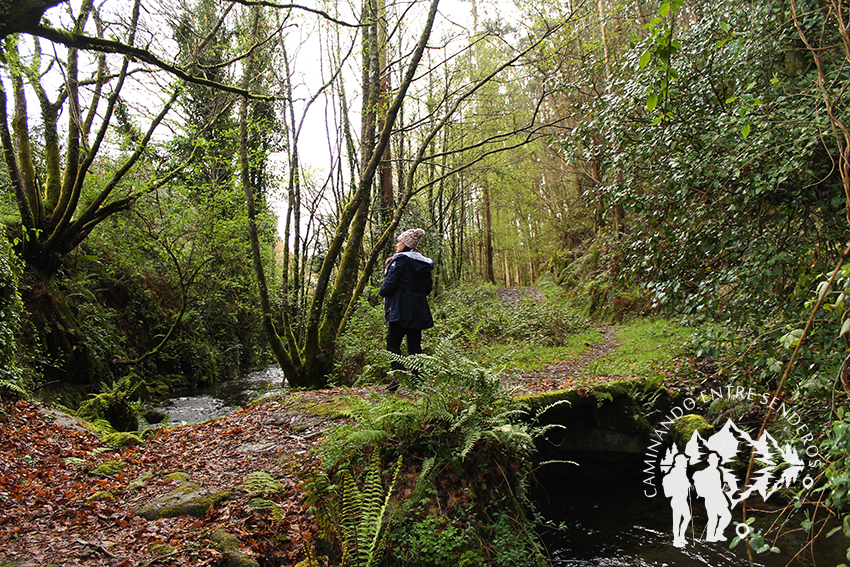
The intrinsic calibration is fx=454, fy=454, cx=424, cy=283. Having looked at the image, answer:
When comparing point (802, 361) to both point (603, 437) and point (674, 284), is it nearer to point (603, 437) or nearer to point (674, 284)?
point (674, 284)

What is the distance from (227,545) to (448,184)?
21.7 meters

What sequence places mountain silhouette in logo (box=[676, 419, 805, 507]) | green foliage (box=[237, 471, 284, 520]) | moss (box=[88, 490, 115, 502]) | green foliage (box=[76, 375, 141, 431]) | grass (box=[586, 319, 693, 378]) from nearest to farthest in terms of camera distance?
green foliage (box=[237, 471, 284, 520]) < moss (box=[88, 490, 115, 502]) < mountain silhouette in logo (box=[676, 419, 805, 507]) < green foliage (box=[76, 375, 141, 431]) < grass (box=[586, 319, 693, 378])

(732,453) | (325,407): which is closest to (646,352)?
(732,453)

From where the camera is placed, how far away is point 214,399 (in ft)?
39.0

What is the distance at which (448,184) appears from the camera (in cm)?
2352

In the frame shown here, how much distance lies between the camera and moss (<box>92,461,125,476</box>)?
15.0 ft

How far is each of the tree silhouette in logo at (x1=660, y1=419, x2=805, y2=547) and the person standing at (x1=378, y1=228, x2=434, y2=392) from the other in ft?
11.3

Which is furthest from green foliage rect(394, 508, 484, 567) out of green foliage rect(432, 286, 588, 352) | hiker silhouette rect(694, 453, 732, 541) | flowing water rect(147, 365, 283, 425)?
green foliage rect(432, 286, 588, 352)

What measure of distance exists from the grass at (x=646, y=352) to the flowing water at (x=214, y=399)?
783cm

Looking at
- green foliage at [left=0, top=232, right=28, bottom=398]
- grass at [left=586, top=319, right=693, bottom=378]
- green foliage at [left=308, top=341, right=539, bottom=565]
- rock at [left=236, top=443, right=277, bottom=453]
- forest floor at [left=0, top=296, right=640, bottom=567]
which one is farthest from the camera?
grass at [left=586, top=319, right=693, bottom=378]

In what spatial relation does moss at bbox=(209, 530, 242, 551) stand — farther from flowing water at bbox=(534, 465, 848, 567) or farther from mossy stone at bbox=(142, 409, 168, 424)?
mossy stone at bbox=(142, 409, 168, 424)

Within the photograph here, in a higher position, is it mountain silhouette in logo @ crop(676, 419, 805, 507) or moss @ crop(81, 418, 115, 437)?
moss @ crop(81, 418, 115, 437)

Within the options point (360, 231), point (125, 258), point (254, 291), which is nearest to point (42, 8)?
point (360, 231)

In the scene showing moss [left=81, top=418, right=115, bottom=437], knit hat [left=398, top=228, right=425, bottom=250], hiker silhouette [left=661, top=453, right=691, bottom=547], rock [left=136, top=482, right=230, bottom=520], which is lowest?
hiker silhouette [left=661, top=453, right=691, bottom=547]
